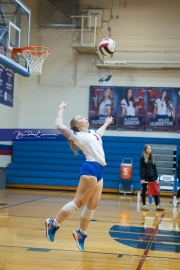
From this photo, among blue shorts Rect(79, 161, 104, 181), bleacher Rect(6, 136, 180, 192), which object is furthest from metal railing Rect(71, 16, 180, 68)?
blue shorts Rect(79, 161, 104, 181)

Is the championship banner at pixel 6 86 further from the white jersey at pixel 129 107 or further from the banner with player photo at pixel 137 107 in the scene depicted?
the white jersey at pixel 129 107

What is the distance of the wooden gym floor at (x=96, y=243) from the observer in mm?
4812

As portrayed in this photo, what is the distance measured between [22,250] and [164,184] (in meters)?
10.7

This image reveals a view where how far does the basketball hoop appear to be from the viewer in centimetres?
1044

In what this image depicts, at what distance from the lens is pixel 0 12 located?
10.3 meters

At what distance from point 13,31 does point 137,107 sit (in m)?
7.49

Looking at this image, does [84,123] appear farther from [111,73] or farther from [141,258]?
[111,73]

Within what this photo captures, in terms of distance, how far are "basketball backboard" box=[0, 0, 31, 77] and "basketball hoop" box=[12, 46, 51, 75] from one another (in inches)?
4.8

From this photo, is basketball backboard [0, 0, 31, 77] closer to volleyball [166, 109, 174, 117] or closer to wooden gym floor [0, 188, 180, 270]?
wooden gym floor [0, 188, 180, 270]

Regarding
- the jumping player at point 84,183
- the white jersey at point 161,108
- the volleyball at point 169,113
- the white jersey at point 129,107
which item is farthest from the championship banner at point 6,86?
the jumping player at point 84,183

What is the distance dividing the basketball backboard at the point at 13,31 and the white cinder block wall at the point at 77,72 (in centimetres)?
568

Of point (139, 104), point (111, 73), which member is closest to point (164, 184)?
point (139, 104)

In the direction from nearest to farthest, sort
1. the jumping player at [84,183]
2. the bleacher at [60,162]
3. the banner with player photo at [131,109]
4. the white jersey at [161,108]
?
the jumping player at [84,183]
the bleacher at [60,162]
the white jersey at [161,108]
the banner with player photo at [131,109]

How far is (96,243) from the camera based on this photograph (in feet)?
19.8
